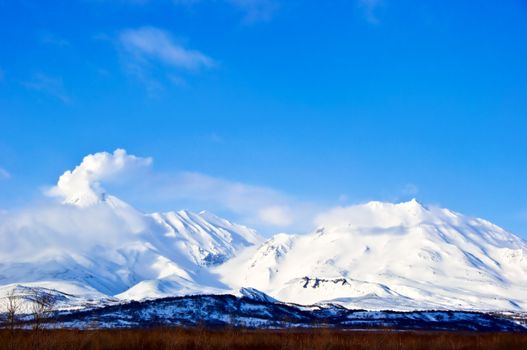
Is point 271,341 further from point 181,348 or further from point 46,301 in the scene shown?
point 46,301

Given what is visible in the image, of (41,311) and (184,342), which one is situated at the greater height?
(41,311)

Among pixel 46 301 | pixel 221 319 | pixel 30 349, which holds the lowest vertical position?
pixel 30 349

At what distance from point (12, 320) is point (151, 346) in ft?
22.3

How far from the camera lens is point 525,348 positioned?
3162 centimetres

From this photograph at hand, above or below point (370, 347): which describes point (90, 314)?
above

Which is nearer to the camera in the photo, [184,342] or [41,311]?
[41,311]

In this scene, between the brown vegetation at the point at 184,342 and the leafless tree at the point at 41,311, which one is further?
the leafless tree at the point at 41,311

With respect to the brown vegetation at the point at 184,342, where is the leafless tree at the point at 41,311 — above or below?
above

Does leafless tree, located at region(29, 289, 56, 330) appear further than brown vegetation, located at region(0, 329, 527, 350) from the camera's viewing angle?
Yes

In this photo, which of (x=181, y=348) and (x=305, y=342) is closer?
(x=181, y=348)

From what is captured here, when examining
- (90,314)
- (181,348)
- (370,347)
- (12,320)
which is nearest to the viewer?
(12,320)

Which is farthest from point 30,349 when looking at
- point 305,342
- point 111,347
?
point 305,342

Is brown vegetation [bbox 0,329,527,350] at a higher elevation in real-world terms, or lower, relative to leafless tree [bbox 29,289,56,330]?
lower

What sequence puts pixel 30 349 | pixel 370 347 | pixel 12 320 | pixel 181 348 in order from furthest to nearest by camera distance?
1. pixel 370 347
2. pixel 181 348
3. pixel 12 320
4. pixel 30 349
